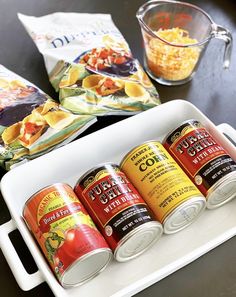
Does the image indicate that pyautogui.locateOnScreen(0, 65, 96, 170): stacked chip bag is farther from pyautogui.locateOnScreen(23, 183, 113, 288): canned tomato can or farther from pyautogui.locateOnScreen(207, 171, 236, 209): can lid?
pyautogui.locateOnScreen(207, 171, 236, 209): can lid

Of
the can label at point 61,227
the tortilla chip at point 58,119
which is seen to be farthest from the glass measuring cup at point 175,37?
the can label at point 61,227

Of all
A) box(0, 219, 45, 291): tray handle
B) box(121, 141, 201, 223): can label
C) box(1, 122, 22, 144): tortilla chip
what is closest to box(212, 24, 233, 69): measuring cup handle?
box(121, 141, 201, 223): can label

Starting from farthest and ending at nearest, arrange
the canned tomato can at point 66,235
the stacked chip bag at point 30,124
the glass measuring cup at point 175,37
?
the glass measuring cup at point 175,37 < the stacked chip bag at point 30,124 < the canned tomato can at point 66,235

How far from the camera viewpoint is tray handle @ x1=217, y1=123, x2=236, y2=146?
2.45 ft

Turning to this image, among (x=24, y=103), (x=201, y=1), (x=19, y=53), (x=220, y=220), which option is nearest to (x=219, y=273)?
(x=220, y=220)

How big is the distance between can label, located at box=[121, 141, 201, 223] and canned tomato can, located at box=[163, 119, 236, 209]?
0.02 meters

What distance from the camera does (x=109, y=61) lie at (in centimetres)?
84

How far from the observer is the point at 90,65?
0.83 m

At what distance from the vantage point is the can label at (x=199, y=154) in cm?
65

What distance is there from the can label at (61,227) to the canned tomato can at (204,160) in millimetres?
177

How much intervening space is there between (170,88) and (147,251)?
0.36 m

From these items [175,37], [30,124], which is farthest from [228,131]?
[30,124]

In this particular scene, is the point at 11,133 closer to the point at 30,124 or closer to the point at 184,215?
the point at 30,124

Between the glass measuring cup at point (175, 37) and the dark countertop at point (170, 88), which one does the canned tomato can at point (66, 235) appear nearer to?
the dark countertop at point (170, 88)
